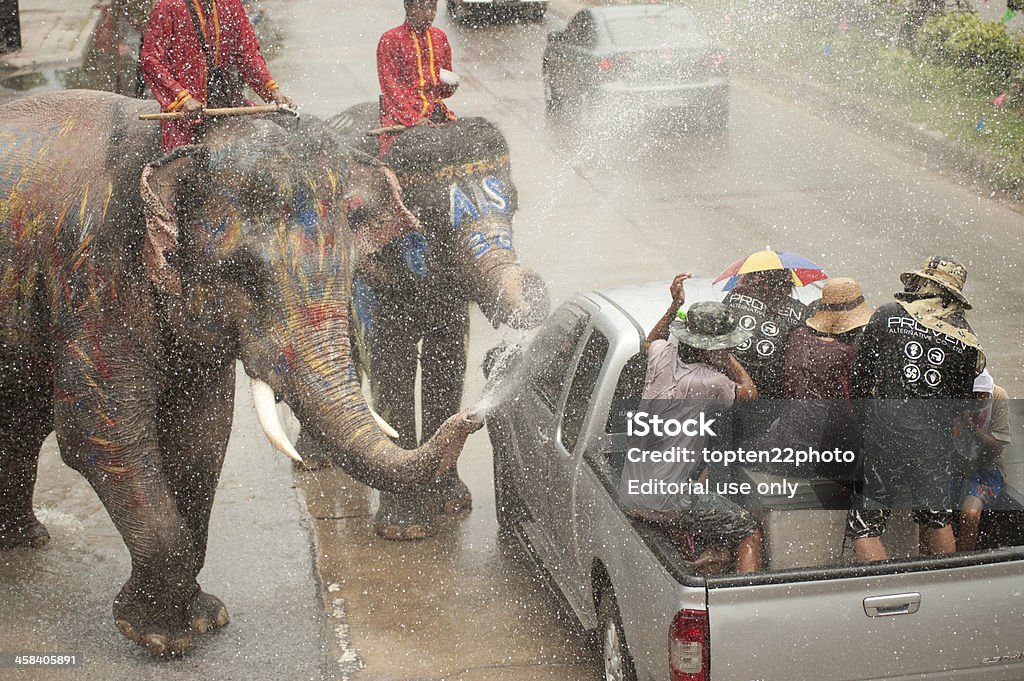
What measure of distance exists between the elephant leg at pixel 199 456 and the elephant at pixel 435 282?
39.7 inches

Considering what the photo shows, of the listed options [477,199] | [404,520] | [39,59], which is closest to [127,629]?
[404,520]

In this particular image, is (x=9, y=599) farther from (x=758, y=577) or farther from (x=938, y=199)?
(x=938, y=199)

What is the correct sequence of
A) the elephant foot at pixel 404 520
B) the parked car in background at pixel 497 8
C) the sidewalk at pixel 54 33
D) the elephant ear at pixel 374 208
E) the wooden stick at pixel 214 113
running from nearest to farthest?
the wooden stick at pixel 214 113
the elephant ear at pixel 374 208
the elephant foot at pixel 404 520
the sidewalk at pixel 54 33
the parked car in background at pixel 497 8

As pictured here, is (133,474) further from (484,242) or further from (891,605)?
(891,605)

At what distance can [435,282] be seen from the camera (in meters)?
7.23

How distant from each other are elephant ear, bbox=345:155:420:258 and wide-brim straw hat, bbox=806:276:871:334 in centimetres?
174

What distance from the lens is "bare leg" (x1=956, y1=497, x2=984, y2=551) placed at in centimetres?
524

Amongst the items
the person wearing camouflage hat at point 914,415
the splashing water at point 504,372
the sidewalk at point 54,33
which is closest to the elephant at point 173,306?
the splashing water at point 504,372

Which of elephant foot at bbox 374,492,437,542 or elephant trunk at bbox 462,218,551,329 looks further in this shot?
elephant foot at bbox 374,492,437,542

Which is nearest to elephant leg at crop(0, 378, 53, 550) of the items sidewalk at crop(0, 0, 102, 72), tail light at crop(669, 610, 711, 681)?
tail light at crop(669, 610, 711, 681)

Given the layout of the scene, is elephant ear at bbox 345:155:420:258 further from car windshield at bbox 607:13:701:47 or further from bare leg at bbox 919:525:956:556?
car windshield at bbox 607:13:701:47

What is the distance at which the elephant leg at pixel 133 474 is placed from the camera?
5.82 m

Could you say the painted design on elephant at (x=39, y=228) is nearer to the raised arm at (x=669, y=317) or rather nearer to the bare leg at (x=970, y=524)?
the raised arm at (x=669, y=317)

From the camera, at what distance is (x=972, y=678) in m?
4.96
